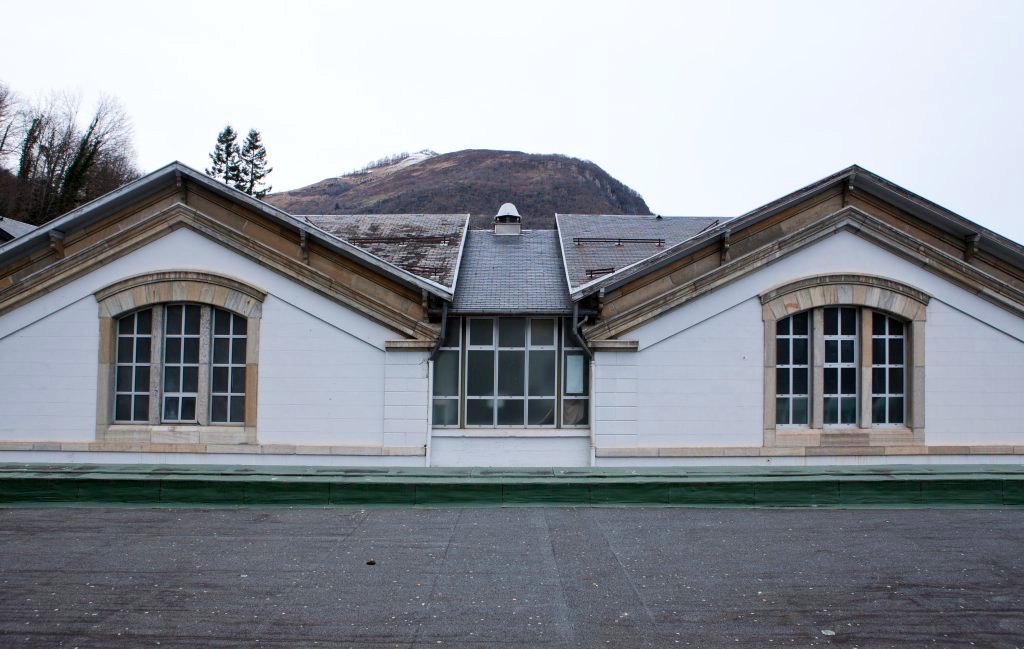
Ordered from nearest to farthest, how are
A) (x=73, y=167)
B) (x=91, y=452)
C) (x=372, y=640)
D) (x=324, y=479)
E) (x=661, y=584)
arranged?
(x=372, y=640) < (x=661, y=584) < (x=324, y=479) < (x=91, y=452) < (x=73, y=167)

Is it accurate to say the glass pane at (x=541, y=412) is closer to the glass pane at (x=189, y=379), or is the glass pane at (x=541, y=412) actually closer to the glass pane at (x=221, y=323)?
the glass pane at (x=221, y=323)

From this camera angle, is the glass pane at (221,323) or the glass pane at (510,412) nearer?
the glass pane at (221,323)

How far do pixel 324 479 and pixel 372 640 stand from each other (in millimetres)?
4543

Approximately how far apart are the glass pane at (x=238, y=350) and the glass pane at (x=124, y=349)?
1.66m

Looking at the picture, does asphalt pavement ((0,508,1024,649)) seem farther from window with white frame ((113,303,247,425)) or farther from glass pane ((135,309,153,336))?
glass pane ((135,309,153,336))

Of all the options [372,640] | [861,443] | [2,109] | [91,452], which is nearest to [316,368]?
[91,452]

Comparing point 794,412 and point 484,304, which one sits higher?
point 484,304

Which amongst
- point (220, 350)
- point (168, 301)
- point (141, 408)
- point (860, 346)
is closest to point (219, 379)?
point (220, 350)

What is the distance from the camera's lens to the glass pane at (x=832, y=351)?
41.2ft

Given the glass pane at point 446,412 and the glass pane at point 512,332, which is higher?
the glass pane at point 512,332

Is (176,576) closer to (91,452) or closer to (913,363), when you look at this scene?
(91,452)

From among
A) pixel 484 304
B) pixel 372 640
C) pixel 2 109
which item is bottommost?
pixel 372 640

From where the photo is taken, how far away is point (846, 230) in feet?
41.5

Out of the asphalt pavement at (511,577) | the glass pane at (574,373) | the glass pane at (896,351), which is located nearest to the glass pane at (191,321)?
the asphalt pavement at (511,577)
